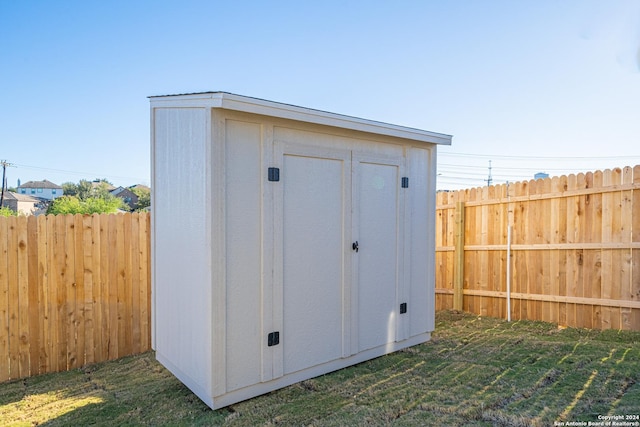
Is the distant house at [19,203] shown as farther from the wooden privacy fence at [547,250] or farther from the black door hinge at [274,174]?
the black door hinge at [274,174]

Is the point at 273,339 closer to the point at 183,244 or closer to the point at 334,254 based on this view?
the point at 334,254

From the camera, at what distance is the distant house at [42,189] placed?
187ft

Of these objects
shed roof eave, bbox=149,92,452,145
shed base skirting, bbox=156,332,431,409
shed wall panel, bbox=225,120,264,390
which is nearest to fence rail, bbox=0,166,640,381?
shed base skirting, bbox=156,332,431,409

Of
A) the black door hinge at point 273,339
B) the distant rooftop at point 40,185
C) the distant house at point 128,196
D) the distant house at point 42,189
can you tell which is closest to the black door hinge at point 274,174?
the black door hinge at point 273,339

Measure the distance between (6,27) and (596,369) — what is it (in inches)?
532

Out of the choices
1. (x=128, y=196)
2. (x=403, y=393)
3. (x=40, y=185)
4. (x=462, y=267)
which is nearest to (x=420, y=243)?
(x=403, y=393)

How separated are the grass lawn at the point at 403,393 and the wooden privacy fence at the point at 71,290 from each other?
0.22 m

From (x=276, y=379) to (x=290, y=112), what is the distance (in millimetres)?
2088

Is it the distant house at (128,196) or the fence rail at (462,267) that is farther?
the distant house at (128,196)

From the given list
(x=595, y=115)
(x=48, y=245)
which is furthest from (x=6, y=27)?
(x=595, y=115)

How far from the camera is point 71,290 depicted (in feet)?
13.0

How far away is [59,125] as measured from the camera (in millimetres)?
24609

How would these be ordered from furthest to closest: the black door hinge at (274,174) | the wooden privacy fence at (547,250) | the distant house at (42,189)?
the distant house at (42,189)
the wooden privacy fence at (547,250)
the black door hinge at (274,174)

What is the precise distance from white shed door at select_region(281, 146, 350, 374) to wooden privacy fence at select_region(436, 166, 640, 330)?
3168 mm
